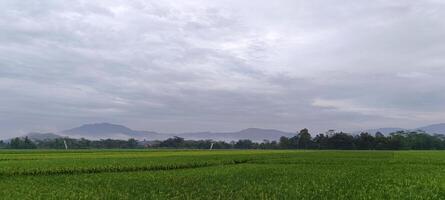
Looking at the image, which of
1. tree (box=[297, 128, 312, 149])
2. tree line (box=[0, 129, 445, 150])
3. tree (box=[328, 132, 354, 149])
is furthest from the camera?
tree (box=[297, 128, 312, 149])

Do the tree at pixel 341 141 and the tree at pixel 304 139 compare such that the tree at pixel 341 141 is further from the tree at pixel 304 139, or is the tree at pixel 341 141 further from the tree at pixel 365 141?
the tree at pixel 304 139

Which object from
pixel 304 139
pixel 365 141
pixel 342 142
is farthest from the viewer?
pixel 304 139

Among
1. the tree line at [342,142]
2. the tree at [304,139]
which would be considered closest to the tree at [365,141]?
the tree line at [342,142]

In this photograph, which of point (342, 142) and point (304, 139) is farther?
point (304, 139)

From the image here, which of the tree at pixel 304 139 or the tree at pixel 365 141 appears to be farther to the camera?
the tree at pixel 304 139

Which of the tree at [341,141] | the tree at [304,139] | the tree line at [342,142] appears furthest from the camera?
the tree at [304,139]

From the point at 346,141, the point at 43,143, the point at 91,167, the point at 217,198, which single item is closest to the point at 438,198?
the point at 217,198

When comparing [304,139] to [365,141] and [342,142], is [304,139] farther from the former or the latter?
[365,141]

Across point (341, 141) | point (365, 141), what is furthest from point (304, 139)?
point (365, 141)

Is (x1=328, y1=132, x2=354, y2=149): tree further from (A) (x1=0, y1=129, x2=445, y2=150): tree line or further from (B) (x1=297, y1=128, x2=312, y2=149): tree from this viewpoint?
(B) (x1=297, y1=128, x2=312, y2=149): tree

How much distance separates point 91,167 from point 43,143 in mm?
172499

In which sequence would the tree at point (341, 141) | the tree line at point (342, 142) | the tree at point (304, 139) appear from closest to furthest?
1. the tree line at point (342, 142)
2. the tree at point (341, 141)
3. the tree at point (304, 139)

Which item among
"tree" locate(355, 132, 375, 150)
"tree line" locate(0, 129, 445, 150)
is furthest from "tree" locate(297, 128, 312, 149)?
Result: "tree" locate(355, 132, 375, 150)

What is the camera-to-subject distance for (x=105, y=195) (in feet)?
59.7
